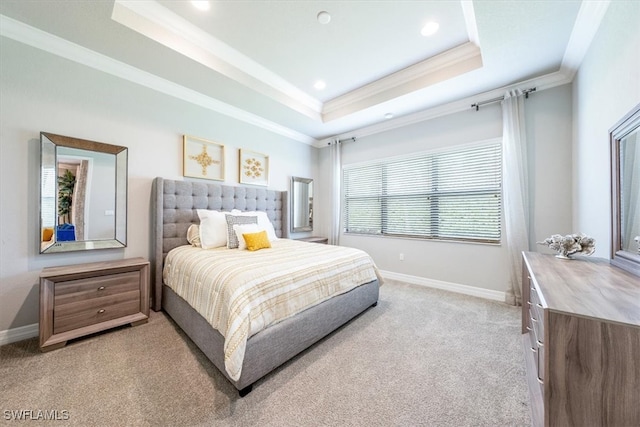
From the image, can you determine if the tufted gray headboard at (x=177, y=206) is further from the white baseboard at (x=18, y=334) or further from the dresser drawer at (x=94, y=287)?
the white baseboard at (x=18, y=334)

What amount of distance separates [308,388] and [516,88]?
153 inches

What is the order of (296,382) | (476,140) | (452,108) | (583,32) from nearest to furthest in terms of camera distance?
(296,382) → (583,32) → (476,140) → (452,108)

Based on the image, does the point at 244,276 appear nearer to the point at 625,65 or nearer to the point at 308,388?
the point at 308,388

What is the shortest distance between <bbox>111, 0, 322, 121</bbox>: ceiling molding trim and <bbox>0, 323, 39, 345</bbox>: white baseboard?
2.79m

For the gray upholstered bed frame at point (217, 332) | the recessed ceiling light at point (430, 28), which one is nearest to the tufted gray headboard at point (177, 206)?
the gray upholstered bed frame at point (217, 332)

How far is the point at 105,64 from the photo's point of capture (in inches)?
95.4

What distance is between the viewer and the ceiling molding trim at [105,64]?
200 cm

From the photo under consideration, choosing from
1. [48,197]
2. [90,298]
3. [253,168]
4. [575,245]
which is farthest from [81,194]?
[575,245]

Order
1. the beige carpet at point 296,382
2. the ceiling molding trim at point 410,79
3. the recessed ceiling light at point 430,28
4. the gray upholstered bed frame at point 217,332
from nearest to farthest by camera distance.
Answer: the beige carpet at point 296,382, the gray upholstered bed frame at point 217,332, the recessed ceiling light at point 430,28, the ceiling molding trim at point 410,79

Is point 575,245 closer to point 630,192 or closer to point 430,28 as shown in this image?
point 630,192

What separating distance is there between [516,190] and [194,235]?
4012 millimetres

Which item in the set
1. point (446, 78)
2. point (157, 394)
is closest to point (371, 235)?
point (446, 78)

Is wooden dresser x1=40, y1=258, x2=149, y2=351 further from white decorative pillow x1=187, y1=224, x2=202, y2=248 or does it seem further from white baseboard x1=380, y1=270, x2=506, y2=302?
white baseboard x1=380, y1=270, x2=506, y2=302

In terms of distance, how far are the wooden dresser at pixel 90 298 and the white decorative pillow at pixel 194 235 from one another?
0.58 m
